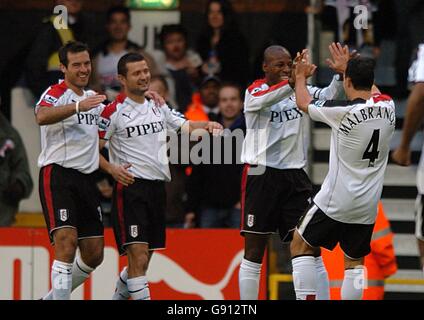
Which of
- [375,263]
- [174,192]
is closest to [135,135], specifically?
[375,263]

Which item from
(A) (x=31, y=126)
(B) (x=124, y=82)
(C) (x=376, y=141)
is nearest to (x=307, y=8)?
(A) (x=31, y=126)

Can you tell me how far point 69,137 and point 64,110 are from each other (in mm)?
449

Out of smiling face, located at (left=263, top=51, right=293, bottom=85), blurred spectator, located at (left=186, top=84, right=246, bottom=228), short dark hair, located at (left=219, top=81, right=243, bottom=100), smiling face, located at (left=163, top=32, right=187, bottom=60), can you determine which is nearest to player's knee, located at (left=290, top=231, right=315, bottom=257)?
smiling face, located at (left=263, top=51, right=293, bottom=85)

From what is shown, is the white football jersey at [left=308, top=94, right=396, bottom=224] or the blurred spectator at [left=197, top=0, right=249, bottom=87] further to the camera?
the blurred spectator at [left=197, top=0, right=249, bottom=87]

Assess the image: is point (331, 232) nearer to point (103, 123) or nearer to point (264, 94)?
point (264, 94)

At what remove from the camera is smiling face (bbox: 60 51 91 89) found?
421 inches

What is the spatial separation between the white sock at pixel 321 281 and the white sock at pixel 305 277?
47 centimetres

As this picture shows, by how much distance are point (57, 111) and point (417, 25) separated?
20.5ft

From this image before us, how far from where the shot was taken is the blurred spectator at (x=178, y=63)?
1420 cm

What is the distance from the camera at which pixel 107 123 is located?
10828mm

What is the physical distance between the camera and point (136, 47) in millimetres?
14305

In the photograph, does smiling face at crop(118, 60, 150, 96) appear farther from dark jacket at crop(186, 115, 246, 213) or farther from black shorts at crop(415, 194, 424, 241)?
black shorts at crop(415, 194, 424, 241)

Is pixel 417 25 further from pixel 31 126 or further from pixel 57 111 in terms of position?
pixel 57 111

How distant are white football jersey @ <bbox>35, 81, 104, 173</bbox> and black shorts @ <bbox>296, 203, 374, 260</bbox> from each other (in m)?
1.97
